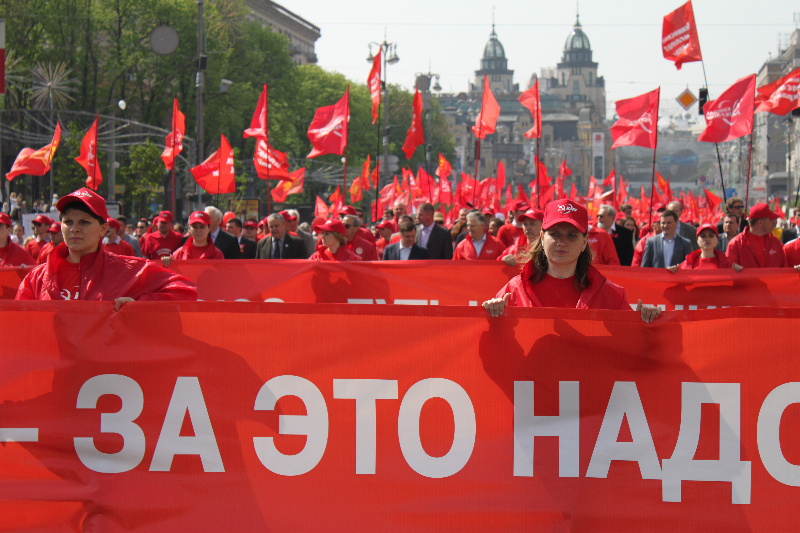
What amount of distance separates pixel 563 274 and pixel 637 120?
38.0 feet

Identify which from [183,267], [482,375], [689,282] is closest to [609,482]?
[482,375]

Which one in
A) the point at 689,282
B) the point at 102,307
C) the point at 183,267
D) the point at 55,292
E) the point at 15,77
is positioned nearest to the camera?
the point at 102,307

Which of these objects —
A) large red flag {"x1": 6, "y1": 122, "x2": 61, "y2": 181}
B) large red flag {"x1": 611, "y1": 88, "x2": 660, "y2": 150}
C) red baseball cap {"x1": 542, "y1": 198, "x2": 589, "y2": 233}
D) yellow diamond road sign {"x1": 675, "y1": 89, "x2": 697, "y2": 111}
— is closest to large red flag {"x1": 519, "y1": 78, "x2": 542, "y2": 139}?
large red flag {"x1": 611, "y1": 88, "x2": 660, "y2": 150}

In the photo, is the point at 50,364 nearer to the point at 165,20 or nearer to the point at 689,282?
the point at 689,282

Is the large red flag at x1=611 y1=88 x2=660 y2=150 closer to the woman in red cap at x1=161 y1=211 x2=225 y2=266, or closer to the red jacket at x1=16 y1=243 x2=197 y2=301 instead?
the woman in red cap at x1=161 y1=211 x2=225 y2=266

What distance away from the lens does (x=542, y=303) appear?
4.42 metres

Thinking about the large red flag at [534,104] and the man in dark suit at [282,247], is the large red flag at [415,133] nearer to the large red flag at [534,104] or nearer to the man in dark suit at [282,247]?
the large red flag at [534,104]

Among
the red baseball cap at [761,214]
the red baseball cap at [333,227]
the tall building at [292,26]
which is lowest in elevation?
the red baseball cap at [333,227]

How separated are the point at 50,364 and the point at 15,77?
128 ft

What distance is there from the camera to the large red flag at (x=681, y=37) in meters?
14.8

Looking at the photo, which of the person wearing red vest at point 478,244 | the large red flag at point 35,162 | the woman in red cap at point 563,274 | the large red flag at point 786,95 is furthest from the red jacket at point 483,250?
the large red flag at point 35,162

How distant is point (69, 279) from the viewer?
4625 mm

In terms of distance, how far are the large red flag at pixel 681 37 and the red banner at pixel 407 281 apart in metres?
8.14

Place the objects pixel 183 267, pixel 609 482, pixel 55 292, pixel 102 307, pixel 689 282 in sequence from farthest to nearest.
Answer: pixel 183 267
pixel 689 282
pixel 55 292
pixel 102 307
pixel 609 482
